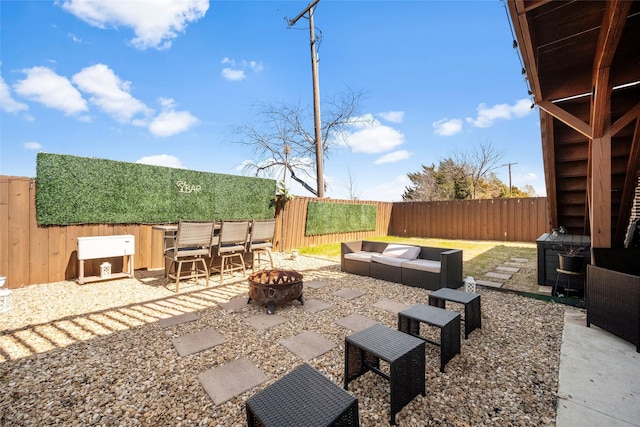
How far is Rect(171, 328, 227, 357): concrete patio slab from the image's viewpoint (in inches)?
93.4

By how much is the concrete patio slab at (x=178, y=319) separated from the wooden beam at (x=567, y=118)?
5382 millimetres

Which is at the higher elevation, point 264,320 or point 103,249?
point 103,249

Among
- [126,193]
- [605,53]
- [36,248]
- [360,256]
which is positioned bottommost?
[360,256]

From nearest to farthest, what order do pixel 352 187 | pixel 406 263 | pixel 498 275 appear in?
pixel 406 263 → pixel 498 275 → pixel 352 187

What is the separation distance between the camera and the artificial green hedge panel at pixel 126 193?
4.53 meters

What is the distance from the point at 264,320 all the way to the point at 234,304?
76 cm

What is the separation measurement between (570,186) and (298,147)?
431 inches

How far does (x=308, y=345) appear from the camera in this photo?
8.05ft

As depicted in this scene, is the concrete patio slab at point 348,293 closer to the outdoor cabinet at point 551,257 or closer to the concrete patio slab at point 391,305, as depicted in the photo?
the concrete patio slab at point 391,305

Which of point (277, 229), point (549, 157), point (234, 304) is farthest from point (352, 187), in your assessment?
point (234, 304)

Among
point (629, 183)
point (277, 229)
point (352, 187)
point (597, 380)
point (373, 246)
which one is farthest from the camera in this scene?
point (352, 187)

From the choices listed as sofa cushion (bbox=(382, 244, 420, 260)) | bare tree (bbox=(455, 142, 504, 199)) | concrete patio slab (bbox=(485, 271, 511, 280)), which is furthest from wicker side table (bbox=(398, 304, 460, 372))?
bare tree (bbox=(455, 142, 504, 199))

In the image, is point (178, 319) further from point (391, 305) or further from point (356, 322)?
point (391, 305)

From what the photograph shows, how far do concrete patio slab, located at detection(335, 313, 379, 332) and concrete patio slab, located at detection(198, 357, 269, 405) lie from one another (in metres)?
1.15
